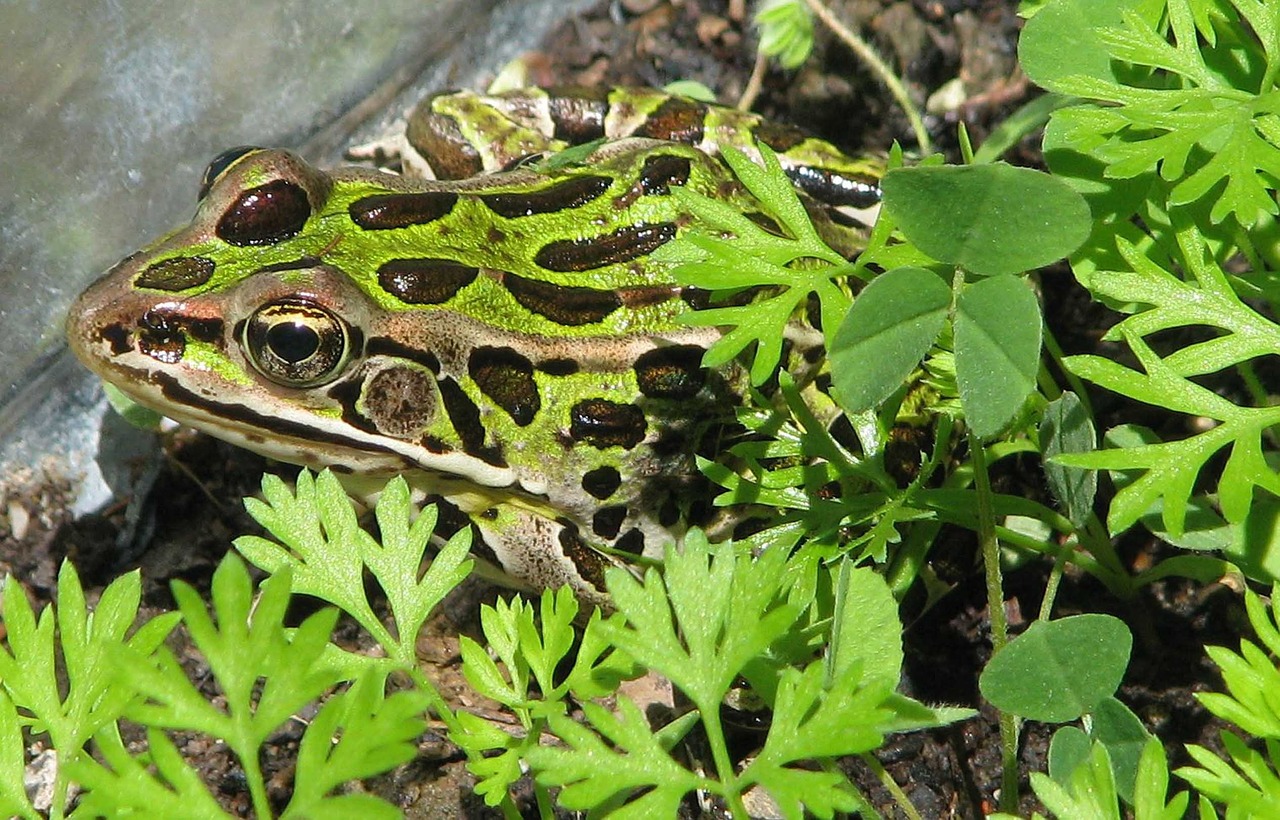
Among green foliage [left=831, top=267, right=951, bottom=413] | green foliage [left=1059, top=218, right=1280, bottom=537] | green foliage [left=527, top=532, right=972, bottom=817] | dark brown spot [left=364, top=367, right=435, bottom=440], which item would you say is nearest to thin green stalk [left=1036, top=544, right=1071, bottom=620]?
green foliage [left=1059, top=218, right=1280, bottom=537]

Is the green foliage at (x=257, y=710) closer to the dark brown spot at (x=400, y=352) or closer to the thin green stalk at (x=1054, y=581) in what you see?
the dark brown spot at (x=400, y=352)

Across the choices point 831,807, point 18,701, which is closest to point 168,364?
point 18,701

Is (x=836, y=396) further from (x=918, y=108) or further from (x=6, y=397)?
(x=6, y=397)

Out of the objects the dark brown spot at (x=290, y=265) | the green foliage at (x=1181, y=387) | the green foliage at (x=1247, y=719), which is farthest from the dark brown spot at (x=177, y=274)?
the green foliage at (x=1247, y=719)

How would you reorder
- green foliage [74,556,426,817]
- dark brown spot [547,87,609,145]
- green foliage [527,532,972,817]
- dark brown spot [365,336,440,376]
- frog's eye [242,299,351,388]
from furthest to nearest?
1. dark brown spot [547,87,609,145]
2. dark brown spot [365,336,440,376]
3. frog's eye [242,299,351,388]
4. green foliage [527,532,972,817]
5. green foliage [74,556,426,817]

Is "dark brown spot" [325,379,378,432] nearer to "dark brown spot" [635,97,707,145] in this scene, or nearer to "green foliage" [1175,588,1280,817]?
"dark brown spot" [635,97,707,145]

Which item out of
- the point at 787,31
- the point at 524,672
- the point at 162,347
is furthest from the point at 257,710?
the point at 787,31
